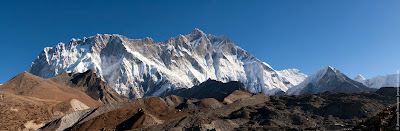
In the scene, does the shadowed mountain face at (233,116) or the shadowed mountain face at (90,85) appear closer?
the shadowed mountain face at (233,116)

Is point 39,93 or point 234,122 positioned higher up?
point 39,93

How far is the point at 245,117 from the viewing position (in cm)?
7050

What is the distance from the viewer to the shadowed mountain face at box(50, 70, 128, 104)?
166325mm

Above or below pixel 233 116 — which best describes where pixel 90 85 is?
above

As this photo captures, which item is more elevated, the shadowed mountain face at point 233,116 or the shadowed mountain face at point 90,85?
the shadowed mountain face at point 90,85

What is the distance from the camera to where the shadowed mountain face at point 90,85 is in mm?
166325

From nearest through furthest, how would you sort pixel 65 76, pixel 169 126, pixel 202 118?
pixel 169 126 → pixel 202 118 → pixel 65 76

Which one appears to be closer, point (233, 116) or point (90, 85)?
point (233, 116)

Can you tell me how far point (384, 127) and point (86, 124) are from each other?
5462cm

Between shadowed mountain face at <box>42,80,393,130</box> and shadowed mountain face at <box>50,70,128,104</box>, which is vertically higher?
shadowed mountain face at <box>50,70,128,104</box>

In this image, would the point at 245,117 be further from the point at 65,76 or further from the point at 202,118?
the point at 65,76

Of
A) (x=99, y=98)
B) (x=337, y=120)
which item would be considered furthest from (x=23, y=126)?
(x=99, y=98)

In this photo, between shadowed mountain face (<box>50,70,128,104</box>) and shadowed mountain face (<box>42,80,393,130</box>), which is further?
shadowed mountain face (<box>50,70,128,104</box>)

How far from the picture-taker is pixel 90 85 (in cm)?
17612
